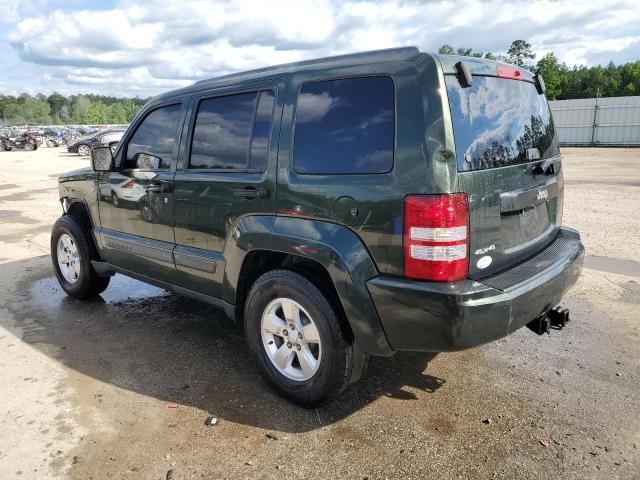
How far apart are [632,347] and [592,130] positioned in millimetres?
29398

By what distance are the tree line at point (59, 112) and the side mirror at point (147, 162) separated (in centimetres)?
11303

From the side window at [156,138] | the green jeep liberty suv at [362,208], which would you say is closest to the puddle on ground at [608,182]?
the green jeep liberty suv at [362,208]

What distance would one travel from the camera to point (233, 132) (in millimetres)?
3561

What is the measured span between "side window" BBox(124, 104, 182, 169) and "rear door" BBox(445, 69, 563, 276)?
228 centimetres

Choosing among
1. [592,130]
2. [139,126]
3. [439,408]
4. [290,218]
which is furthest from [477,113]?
[592,130]

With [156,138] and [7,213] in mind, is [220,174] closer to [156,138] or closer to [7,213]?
[156,138]

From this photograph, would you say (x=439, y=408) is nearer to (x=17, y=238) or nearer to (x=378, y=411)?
(x=378, y=411)

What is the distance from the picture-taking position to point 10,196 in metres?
13.4

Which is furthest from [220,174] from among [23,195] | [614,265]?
[23,195]

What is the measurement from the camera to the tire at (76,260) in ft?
16.9

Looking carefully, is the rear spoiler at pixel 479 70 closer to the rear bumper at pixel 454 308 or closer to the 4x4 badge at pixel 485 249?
the 4x4 badge at pixel 485 249

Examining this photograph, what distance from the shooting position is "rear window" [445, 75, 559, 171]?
8.84 ft

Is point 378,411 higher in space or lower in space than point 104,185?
lower

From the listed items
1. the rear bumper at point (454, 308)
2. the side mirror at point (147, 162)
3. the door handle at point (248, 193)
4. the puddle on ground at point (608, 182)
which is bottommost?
the puddle on ground at point (608, 182)
